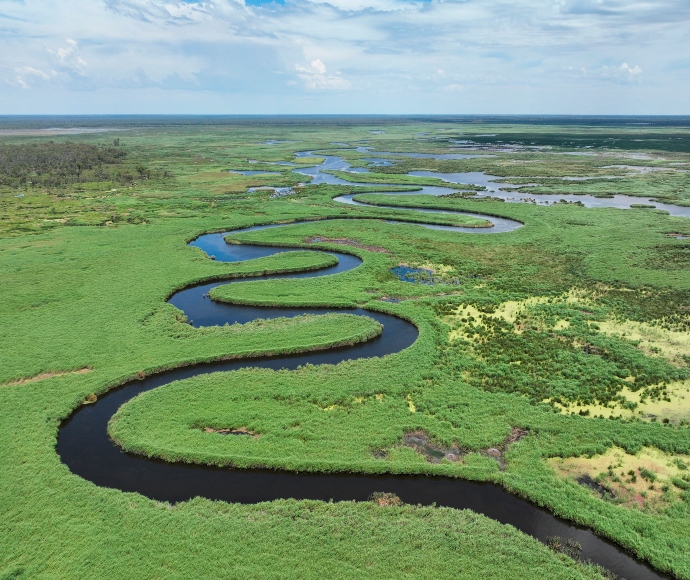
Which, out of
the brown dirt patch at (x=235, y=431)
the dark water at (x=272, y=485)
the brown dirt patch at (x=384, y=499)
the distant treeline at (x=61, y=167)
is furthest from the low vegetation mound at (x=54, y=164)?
the brown dirt patch at (x=384, y=499)

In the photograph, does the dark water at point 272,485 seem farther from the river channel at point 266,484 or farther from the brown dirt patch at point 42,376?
the brown dirt patch at point 42,376

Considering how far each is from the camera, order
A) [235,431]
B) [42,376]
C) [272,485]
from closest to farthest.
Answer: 1. [272,485]
2. [235,431]
3. [42,376]

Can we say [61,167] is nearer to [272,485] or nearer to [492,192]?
[492,192]

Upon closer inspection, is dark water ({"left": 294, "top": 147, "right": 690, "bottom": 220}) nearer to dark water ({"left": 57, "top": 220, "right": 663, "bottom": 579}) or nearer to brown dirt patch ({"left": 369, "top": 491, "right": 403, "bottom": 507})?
dark water ({"left": 57, "top": 220, "right": 663, "bottom": 579})

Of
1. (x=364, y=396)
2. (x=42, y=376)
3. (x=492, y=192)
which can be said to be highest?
(x=492, y=192)

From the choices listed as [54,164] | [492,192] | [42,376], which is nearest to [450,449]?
[42,376]

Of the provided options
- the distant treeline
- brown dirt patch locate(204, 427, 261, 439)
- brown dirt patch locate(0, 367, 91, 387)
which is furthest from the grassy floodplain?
the distant treeline
